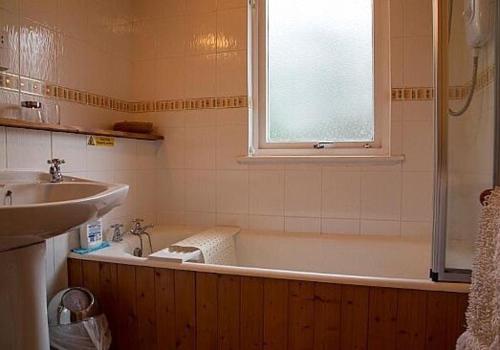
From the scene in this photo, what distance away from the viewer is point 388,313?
4.24 ft

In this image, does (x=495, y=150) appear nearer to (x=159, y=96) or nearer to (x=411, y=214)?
(x=411, y=214)

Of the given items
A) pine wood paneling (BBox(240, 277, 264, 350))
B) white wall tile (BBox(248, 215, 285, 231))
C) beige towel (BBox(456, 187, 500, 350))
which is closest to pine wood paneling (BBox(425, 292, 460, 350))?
beige towel (BBox(456, 187, 500, 350))

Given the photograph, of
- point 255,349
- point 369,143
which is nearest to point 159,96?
point 369,143

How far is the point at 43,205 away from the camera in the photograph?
0.96m

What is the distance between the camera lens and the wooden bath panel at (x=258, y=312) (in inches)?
50.2

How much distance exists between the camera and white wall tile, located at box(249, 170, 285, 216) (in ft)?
7.28

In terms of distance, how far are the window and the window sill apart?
0.23ft

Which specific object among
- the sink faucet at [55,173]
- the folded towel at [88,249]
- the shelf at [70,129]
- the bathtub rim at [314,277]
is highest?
the shelf at [70,129]

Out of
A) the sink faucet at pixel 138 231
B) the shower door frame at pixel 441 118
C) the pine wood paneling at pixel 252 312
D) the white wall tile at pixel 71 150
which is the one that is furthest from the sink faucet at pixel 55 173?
the shower door frame at pixel 441 118

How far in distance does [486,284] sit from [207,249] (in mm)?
1171

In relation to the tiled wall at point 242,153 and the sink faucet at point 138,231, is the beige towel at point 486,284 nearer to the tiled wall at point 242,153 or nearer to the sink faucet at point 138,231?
the tiled wall at point 242,153

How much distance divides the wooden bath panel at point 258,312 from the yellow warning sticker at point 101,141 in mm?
604

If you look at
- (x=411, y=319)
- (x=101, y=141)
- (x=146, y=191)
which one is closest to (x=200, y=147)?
(x=146, y=191)

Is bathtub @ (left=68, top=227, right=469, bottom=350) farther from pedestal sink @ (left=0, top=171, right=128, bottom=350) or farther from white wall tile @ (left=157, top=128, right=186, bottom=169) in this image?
white wall tile @ (left=157, top=128, right=186, bottom=169)
